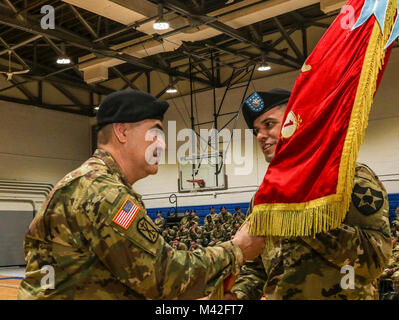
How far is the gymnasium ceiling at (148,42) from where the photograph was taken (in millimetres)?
10289

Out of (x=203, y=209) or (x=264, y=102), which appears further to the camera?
(x=203, y=209)

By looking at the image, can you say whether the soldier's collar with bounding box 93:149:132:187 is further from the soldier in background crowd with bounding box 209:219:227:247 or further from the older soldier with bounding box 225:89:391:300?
the soldier in background crowd with bounding box 209:219:227:247

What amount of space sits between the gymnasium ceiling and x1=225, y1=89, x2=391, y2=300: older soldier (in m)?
7.16

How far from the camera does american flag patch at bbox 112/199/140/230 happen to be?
1.66 m

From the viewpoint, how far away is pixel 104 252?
65.3 inches

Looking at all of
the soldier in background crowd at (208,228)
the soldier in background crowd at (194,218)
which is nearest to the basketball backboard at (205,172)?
the soldier in background crowd at (194,218)

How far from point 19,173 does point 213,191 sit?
24.5 feet

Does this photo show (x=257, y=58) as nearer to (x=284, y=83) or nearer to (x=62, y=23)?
(x=284, y=83)

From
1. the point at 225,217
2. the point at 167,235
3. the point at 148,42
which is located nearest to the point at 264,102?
the point at 148,42

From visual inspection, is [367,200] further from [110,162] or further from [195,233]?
[195,233]

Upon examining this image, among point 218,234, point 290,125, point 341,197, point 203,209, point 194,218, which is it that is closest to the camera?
point 341,197

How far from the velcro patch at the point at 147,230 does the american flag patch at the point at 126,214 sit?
0.12 feet

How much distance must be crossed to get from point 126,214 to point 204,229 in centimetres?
1362

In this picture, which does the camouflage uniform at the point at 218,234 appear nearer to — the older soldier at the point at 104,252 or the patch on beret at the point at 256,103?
the patch on beret at the point at 256,103
